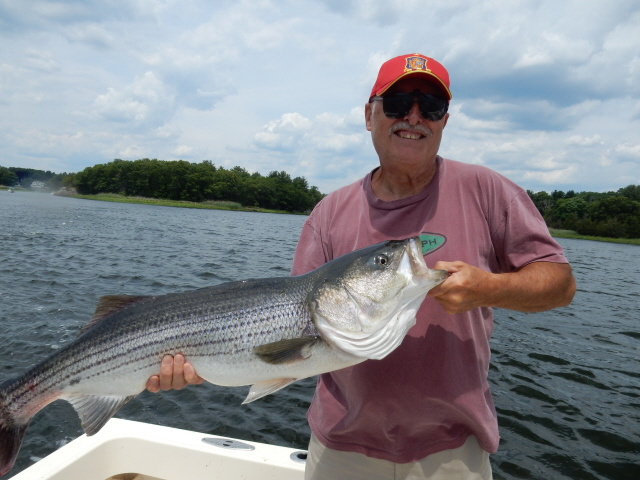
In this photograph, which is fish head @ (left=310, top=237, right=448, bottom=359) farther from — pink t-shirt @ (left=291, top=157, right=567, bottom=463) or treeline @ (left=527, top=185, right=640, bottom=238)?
treeline @ (left=527, top=185, right=640, bottom=238)

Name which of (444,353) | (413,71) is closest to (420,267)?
(444,353)

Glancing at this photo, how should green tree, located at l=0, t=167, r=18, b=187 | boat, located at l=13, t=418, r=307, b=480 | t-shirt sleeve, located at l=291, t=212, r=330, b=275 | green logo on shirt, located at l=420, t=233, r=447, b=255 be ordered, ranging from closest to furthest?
1. green logo on shirt, located at l=420, t=233, r=447, b=255
2. t-shirt sleeve, located at l=291, t=212, r=330, b=275
3. boat, located at l=13, t=418, r=307, b=480
4. green tree, located at l=0, t=167, r=18, b=187

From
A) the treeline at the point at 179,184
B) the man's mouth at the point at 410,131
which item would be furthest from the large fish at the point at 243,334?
the treeline at the point at 179,184

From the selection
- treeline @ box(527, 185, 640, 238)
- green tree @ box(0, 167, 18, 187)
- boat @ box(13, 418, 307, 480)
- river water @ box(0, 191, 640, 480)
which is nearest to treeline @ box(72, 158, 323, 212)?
green tree @ box(0, 167, 18, 187)

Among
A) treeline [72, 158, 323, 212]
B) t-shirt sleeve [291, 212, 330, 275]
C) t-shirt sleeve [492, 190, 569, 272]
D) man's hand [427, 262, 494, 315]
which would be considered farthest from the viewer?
treeline [72, 158, 323, 212]

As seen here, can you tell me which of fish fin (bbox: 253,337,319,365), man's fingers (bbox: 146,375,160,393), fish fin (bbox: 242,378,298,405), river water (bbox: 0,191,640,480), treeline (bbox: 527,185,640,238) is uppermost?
treeline (bbox: 527,185,640,238)

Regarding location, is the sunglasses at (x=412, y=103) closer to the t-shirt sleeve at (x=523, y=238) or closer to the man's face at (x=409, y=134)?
the man's face at (x=409, y=134)

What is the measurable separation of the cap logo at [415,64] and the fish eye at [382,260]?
1362mm

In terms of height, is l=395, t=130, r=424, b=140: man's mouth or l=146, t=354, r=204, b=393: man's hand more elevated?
l=395, t=130, r=424, b=140: man's mouth

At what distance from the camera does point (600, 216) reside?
3880 inches

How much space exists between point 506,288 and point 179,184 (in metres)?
121

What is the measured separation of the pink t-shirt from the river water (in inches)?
199

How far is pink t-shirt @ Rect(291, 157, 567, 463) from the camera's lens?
9.25 feet

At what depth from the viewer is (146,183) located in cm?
11356
